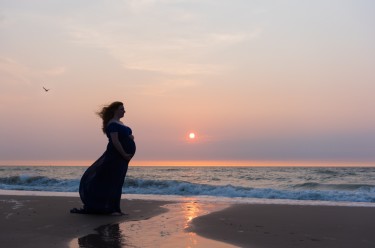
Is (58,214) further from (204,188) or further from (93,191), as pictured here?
(204,188)

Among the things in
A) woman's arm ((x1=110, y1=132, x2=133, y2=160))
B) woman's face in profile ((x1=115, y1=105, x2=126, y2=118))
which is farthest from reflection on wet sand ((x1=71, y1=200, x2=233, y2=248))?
woman's face in profile ((x1=115, y1=105, x2=126, y2=118))

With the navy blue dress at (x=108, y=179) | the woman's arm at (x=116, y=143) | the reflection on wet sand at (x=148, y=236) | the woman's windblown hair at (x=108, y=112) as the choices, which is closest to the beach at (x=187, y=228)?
the reflection on wet sand at (x=148, y=236)

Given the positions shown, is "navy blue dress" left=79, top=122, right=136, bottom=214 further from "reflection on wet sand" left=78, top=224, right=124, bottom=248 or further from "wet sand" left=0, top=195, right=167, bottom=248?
"reflection on wet sand" left=78, top=224, right=124, bottom=248

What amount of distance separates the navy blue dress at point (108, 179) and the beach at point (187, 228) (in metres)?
0.33

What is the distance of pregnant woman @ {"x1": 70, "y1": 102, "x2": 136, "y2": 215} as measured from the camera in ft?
25.5

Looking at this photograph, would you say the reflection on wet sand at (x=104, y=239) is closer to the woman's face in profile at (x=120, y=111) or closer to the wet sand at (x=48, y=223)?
the wet sand at (x=48, y=223)

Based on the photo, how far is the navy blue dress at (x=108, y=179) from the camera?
25.5 ft

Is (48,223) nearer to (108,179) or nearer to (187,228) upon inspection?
(108,179)

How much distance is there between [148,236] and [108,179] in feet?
8.14

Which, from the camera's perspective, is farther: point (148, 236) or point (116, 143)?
point (116, 143)

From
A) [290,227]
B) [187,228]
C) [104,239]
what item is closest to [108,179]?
[187,228]

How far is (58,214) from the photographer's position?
310 inches

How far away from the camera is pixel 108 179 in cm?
785

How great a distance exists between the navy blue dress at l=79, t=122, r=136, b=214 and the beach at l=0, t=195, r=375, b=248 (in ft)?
1.07
